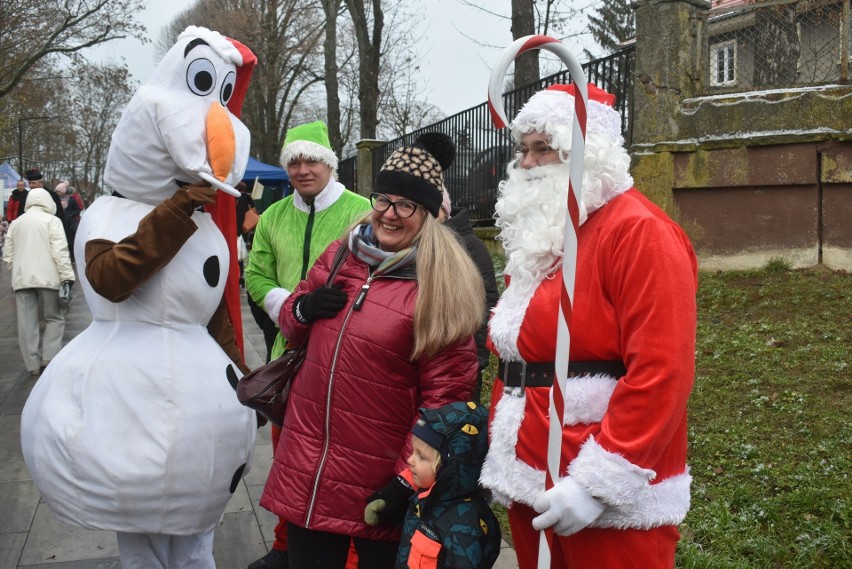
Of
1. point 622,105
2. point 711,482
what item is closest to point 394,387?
point 711,482

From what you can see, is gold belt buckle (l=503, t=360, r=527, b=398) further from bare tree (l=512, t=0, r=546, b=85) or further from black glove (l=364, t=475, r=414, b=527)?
bare tree (l=512, t=0, r=546, b=85)

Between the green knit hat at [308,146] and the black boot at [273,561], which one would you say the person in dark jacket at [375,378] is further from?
the green knit hat at [308,146]

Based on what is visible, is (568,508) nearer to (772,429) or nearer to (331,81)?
(772,429)

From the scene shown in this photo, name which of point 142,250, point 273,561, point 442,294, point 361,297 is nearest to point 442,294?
point 442,294

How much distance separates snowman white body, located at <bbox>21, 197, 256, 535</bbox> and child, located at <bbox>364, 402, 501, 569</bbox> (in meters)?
0.96

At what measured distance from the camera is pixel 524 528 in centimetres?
247

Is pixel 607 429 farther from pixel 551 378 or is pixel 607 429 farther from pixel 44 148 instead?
pixel 44 148

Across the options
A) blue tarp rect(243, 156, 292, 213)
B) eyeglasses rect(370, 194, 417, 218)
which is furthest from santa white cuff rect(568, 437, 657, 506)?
blue tarp rect(243, 156, 292, 213)

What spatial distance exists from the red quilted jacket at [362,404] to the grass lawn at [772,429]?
5.77 ft

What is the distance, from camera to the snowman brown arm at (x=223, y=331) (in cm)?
366

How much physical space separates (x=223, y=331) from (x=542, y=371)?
1.78 m

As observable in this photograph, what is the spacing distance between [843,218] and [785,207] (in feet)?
1.85

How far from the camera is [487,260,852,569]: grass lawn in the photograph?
395 centimetres

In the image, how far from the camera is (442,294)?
287 cm
